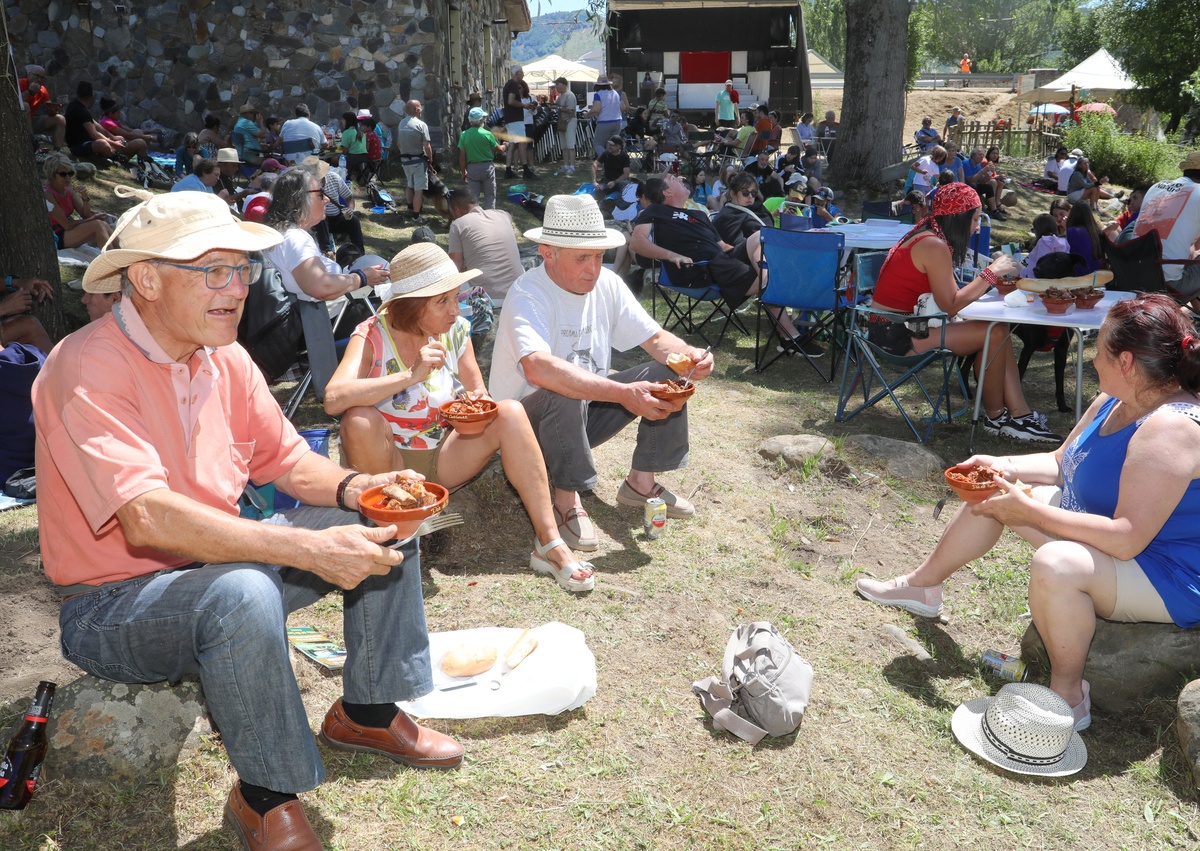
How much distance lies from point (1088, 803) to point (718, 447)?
282 centimetres

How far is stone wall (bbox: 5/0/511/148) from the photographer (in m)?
13.4

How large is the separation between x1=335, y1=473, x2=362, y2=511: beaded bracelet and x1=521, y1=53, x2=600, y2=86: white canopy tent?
2808 centimetres

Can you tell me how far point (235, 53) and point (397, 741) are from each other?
45.3 ft

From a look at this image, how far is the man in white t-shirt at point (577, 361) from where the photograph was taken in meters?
3.51

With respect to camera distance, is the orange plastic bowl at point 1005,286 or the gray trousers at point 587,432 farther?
the orange plastic bowl at point 1005,286

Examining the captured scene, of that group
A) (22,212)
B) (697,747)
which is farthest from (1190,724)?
(22,212)

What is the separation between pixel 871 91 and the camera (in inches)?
551

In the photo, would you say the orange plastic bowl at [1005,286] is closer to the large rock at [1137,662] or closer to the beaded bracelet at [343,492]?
the large rock at [1137,662]

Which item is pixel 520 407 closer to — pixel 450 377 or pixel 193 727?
pixel 450 377

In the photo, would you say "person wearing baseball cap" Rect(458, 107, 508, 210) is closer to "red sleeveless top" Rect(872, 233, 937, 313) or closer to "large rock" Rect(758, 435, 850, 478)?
"red sleeveless top" Rect(872, 233, 937, 313)

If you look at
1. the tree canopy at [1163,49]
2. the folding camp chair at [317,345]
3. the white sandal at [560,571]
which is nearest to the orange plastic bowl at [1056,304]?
the white sandal at [560,571]

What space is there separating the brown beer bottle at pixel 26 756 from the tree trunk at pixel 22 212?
13.2 ft

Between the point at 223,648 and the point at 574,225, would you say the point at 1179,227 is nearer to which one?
the point at 574,225

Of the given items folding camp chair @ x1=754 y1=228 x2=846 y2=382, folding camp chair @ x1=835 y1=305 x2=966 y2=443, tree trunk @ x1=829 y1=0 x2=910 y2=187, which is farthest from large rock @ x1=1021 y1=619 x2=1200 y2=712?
tree trunk @ x1=829 y1=0 x2=910 y2=187
